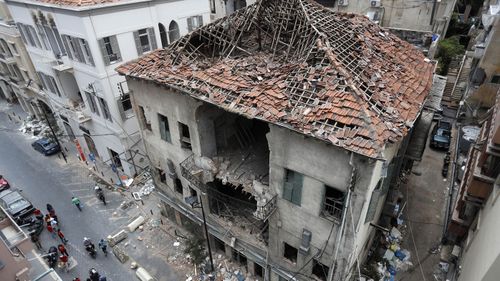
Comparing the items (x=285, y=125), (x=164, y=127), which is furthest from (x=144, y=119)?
(x=285, y=125)

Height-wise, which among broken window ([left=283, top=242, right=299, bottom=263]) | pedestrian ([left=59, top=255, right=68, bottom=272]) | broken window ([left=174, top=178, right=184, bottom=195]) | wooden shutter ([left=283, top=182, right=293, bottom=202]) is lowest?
pedestrian ([left=59, top=255, right=68, bottom=272])

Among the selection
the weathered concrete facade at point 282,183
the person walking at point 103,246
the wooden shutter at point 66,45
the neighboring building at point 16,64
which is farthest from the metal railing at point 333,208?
the neighboring building at point 16,64

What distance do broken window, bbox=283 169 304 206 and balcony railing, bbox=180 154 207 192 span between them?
18.9 ft

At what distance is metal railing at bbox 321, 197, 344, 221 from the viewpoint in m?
12.8

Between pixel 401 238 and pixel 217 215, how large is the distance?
13.7 metres

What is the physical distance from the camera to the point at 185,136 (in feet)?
59.9

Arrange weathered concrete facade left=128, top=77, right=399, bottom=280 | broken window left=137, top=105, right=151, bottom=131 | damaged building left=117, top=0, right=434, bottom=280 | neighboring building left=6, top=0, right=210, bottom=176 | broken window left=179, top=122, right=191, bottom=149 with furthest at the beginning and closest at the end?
neighboring building left=6, top=0, right=210, bottom=176 < broken window left=137, top=105, right=151, bottom=131 < broken window left=179, top=122, right=191, bottom=149 < weathered concrete facade left=128, top=77, right=399, bottom=280 < damaged building left=117, top=0, right=434, bottom=280

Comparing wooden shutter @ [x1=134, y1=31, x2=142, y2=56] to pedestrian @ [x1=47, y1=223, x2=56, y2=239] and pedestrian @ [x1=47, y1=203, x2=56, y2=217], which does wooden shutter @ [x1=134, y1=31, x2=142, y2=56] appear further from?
pedestrian @ [x1=47, y1=223, x2=56, y2=239]

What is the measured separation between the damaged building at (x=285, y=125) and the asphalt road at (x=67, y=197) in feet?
22.6

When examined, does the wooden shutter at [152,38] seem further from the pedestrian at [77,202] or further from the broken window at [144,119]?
the pedestrian at [77,202]

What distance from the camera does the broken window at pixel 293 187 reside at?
13.4 m

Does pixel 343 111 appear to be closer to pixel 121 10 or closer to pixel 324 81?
pixel 324 81

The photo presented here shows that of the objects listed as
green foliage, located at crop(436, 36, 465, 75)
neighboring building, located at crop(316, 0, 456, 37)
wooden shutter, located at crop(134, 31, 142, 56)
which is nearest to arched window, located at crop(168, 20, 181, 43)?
wooden shutter, located at crop(134, 31, 142, 56)

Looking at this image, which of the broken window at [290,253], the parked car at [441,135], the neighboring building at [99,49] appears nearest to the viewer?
the broken window at [290,253]
